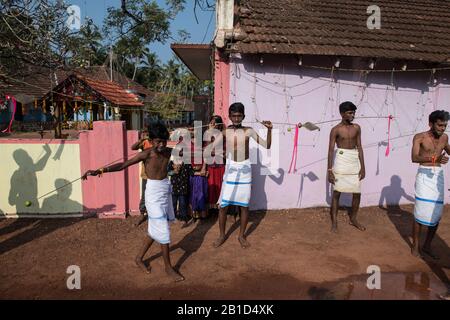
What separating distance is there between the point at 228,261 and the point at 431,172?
9.03ft

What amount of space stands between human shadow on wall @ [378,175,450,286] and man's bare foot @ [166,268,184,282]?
2.89m

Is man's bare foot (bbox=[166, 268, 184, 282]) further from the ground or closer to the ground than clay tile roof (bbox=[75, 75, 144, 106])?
closer to the ground

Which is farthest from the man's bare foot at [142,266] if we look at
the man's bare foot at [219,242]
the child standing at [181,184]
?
the child standing at [181,184]

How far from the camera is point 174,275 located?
3.75 meters

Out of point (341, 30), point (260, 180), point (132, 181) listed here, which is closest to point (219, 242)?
point (260, 180)

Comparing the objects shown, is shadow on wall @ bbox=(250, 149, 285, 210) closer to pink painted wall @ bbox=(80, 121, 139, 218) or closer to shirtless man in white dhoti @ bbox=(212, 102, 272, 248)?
shirtless man in white dhoti @ bbox=(212, 102, 272, 248)

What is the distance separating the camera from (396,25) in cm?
729

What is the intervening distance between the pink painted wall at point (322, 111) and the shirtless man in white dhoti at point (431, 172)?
2.23m

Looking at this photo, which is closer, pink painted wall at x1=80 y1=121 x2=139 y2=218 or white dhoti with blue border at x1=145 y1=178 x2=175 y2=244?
white dhoti with blue border at x1=145 y1=178 x2=175 y2=244

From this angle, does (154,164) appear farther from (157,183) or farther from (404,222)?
(404,222)

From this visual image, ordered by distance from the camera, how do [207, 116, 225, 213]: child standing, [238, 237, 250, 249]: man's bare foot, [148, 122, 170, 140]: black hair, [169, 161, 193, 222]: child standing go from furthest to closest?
[207, 116, 225, 213]: child standing < [169, 161, 193, 222]: child standing < [238, 237, 250, 249]: man's bare foot < [148, 122, 170, 140]: black hair

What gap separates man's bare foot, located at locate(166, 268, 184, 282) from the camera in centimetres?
371

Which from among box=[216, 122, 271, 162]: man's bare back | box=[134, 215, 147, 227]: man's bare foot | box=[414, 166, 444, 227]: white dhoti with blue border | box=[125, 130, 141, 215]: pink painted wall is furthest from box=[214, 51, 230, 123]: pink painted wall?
box=[414, 166, 444, 227]: white dhoti with blue border
